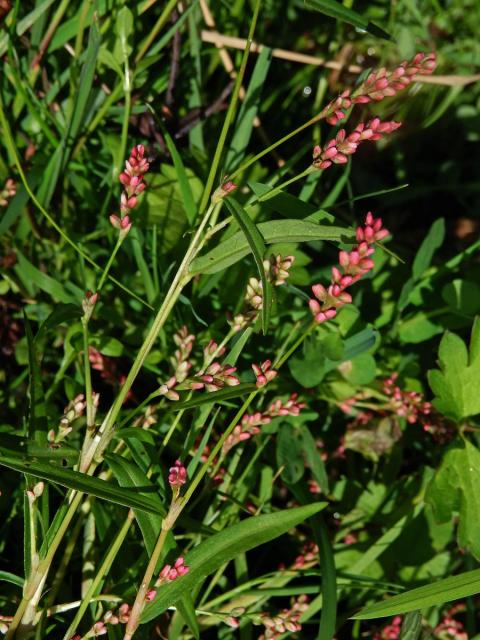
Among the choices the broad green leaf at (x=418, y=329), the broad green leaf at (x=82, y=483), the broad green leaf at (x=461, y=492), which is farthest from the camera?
the broad green leaf at (x=418, y=329)

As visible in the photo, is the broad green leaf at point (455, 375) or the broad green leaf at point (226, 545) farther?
the broad green leaf at point (455, 375)

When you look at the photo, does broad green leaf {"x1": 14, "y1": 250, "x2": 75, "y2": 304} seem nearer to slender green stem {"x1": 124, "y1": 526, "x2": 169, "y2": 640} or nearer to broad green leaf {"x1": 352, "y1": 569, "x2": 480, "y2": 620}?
slender green stem {"x1": 124, "y1": 526, "x2": 169, "y2": 640}

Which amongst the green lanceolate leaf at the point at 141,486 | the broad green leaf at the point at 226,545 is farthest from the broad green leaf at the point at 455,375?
the green lanceolate leaf at the point at 141,486

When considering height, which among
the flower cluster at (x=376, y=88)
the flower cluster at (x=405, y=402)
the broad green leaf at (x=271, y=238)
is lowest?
the flower cluster at (x=405, y=402)

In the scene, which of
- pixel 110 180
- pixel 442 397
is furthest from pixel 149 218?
pixel 442 397

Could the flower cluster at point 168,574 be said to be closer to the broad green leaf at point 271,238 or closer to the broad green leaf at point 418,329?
the broad green leaf at point 271,238

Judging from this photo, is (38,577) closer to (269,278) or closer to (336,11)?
(269,278)
